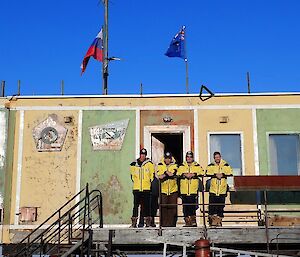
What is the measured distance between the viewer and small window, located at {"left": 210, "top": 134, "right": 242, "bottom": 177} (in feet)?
43.0

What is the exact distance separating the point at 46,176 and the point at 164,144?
316 cm

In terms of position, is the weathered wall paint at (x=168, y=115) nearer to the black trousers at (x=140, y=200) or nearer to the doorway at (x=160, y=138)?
the doorway at (x=160, y=138)

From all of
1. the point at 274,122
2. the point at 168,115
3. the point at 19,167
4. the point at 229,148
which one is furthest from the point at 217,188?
the point at 19,167

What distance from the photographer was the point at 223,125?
13289mm

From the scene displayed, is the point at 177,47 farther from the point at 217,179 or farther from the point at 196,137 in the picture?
the point at 217,179

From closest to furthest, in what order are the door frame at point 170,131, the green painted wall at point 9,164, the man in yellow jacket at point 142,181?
the man in yellow jacket at point 142,181 → the green painted wall at point 9,164 → the door frame at point 170,131

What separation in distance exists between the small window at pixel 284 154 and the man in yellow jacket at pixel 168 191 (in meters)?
2.88

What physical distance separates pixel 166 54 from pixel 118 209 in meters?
6.40

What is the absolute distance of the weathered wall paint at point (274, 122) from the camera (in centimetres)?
1317

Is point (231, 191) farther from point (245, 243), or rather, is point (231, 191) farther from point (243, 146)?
point (245, 243)

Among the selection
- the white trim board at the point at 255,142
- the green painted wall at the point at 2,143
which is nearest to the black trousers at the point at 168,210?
the white trim board at the point at 255,142

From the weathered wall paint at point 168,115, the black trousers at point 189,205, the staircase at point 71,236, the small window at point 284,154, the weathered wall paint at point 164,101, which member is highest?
the weathered wall paint at point 164,101

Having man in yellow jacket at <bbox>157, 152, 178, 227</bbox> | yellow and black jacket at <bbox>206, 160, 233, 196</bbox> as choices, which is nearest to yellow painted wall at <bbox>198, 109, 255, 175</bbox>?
yellow and black jacket at <bbox>206, 160, 233, 196</bbox>

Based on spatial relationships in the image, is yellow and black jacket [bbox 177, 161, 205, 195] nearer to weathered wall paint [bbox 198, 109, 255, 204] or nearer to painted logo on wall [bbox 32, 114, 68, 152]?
weathered wall paint [bbox 198, 109, 255, 204]
